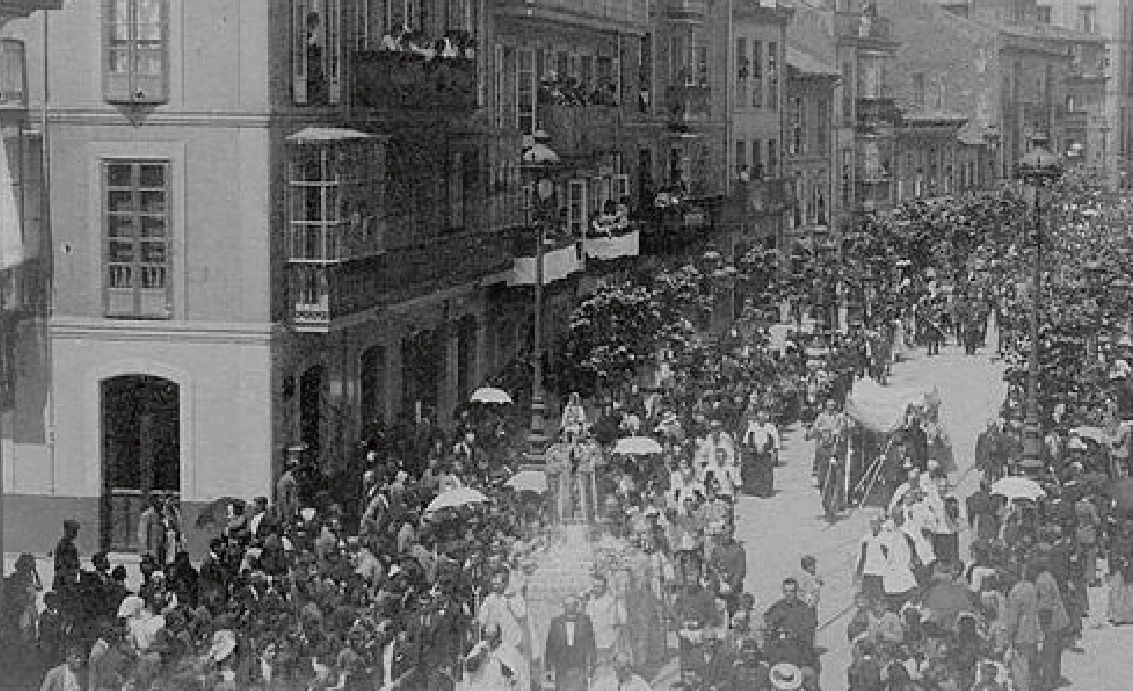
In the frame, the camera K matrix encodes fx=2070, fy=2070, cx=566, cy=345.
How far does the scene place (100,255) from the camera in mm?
24812

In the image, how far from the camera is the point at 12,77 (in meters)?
24.3

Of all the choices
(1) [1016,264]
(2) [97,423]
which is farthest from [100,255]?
(1) [1016,264]

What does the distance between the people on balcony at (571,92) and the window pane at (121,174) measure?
1374 cm

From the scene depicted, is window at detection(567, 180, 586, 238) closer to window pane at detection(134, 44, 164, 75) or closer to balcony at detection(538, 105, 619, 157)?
balcony at detection(538, 105, 619, 157)

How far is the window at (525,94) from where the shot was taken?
37.2m

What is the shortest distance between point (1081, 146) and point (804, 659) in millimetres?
29431

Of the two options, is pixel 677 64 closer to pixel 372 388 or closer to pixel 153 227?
pixel 372 388

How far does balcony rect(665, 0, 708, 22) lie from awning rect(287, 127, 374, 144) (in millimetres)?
16761

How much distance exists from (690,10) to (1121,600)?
2222 cm

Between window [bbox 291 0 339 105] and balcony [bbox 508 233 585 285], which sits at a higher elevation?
window [bbox 291 0 339 105]

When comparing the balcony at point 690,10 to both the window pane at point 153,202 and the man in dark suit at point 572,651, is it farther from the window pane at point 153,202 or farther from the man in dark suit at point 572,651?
the man in dark suit at point 572,651

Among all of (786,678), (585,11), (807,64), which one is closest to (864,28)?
(807,64)

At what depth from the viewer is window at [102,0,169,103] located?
81.5 feet

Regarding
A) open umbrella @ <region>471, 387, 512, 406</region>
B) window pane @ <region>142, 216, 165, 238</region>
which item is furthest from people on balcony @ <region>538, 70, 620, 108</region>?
window pane @ <region>142, 216, 165, 238</region>
